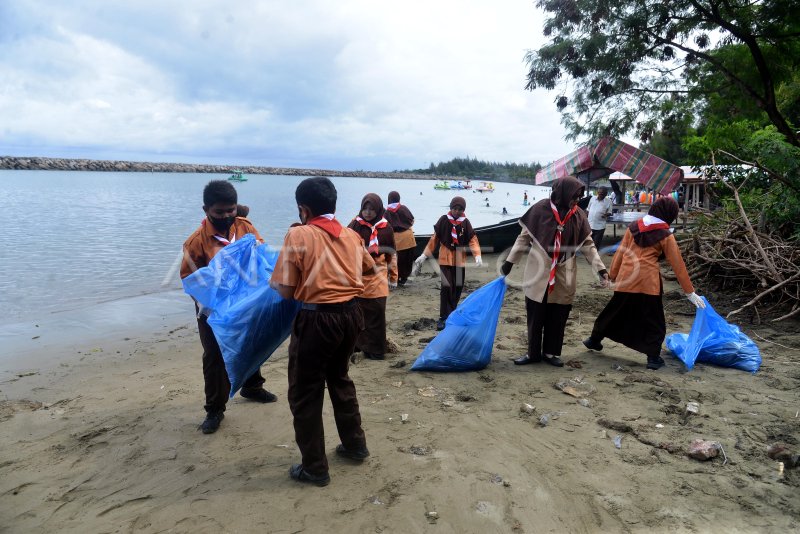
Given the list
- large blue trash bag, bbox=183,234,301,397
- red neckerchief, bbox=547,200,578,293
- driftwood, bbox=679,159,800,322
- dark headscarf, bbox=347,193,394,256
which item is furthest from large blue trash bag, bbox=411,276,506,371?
driftwood, bbox=679,159,800,322

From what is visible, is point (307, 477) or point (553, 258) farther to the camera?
point (553, 258)

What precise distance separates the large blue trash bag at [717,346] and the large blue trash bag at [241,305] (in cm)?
378

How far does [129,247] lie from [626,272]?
51.2ft

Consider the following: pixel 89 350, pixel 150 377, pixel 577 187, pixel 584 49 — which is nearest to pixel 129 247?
pixel 89 350

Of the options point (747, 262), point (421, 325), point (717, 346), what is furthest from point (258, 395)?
point (747, 262)

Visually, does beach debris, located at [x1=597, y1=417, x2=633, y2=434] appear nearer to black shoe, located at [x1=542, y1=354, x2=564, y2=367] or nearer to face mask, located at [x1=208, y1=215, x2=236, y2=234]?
black shoe, located at [x1=542, y1=354, x2=564, y2=367]

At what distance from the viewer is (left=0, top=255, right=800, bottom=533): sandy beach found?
2676 mm

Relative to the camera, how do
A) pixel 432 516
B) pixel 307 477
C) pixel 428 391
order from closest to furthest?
pixel 432 516 < pixel 307 477 < pixel 428 391

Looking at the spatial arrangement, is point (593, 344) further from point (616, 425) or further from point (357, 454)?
point (357, 454)

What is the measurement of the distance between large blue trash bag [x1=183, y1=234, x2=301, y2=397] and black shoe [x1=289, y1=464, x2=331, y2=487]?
Answer: 0.67m

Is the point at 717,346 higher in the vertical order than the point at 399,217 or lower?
lower

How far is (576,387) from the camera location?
4.37 metres

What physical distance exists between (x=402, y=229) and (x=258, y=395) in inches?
207

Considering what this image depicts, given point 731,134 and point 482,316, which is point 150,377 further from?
point 731,134
